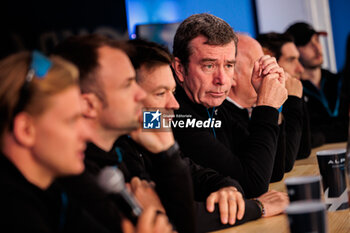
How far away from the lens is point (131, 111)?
4.81 feet

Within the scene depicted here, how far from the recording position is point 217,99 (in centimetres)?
237

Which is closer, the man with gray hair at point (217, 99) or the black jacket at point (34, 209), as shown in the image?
the black jacket at point (34, 209)

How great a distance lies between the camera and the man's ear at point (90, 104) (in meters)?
1.45

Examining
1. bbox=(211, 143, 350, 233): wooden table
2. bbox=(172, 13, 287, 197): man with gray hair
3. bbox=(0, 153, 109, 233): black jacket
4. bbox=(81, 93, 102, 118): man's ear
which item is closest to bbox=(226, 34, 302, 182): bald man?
bbox=(172, 13, 287, 197): man with gray hair

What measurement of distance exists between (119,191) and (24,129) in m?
0.25

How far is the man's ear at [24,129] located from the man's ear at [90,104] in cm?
42

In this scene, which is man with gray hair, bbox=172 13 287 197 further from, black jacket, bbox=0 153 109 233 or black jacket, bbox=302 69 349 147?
black jacket, bbox=302 69 349 147

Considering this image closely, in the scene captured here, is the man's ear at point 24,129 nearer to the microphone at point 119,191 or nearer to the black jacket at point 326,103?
the microphone at point 119,191

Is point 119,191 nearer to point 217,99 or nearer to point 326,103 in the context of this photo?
point 217,99

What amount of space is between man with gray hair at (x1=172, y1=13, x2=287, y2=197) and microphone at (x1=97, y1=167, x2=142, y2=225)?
886 mm

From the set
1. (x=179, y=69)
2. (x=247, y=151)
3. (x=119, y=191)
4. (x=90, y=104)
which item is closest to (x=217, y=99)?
(x=179, y=69)

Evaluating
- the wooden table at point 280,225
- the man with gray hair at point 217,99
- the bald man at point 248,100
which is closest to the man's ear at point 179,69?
the man with gray hair at point 217,99

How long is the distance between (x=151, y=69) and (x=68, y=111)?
847 millimetres

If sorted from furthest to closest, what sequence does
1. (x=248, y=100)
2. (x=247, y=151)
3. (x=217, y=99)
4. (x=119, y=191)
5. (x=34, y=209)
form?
(x=248, y=100) → (x=217, y=99) → (x=247, y=151) → (x=119, y=191) → (x=34, y=209)
